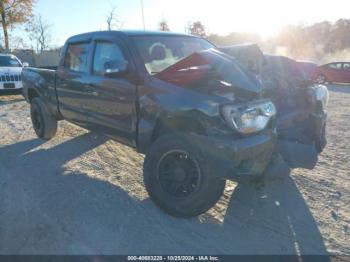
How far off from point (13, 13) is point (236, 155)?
Answer: 3104 centimetres

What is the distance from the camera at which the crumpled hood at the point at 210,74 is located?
3299 mm

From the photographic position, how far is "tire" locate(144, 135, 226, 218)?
124 inches

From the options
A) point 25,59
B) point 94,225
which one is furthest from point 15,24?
point 94,225

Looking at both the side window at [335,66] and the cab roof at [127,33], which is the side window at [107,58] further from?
the side window at [335,66]

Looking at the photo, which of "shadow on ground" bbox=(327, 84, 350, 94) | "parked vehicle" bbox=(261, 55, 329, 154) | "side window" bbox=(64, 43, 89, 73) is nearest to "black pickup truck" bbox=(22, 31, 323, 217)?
"parked vehicle" bbox=(261, 55, 329, 154)

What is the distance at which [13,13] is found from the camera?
28609 millimetres

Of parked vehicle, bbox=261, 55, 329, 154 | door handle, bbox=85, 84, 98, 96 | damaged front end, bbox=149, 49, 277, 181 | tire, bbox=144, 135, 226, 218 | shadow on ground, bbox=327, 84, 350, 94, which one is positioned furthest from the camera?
shadow on ground, bbox=327, 84, 350, 94

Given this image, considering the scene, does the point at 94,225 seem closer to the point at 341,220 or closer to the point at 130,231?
the point at 130,231

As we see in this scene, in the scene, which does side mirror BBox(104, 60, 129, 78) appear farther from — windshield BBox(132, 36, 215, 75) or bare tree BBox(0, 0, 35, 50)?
bare tree BBox(0, 0, 35, 50)

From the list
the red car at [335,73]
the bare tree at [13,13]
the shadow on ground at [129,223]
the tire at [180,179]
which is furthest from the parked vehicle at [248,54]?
the bare tree at [13,13]

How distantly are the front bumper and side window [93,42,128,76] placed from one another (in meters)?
1.38

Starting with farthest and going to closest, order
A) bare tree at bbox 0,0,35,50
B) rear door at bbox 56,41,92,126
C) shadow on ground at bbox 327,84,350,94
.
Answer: bare tree at bbox 0,0,35,50, shadow on ground at bbox 327,84,350,94, rear door at bbox 56,41,92,126

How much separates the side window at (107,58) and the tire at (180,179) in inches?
41.7

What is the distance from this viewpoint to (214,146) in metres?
3.02
